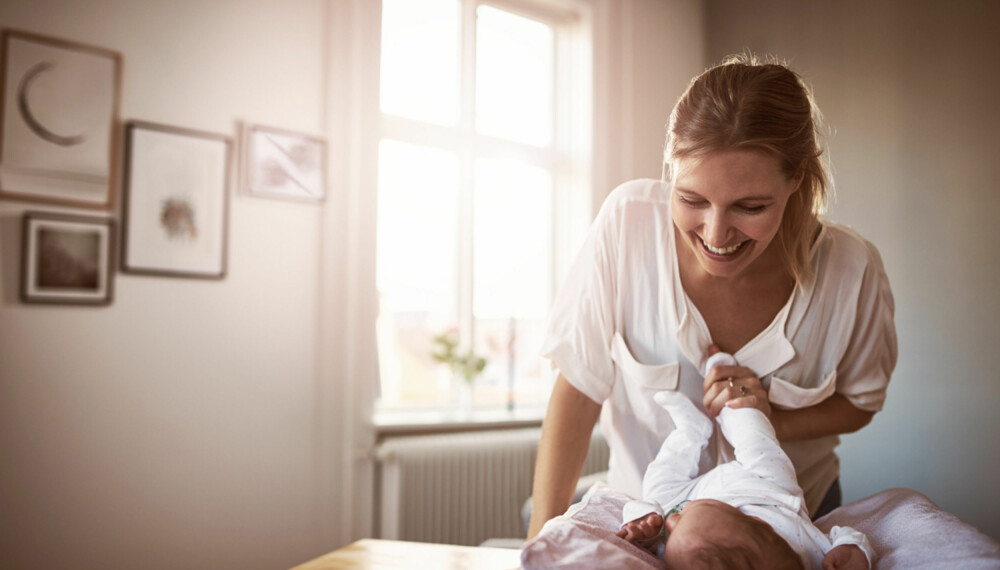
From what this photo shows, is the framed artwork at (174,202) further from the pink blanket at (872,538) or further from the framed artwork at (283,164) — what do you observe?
the pink blanket at (872,538)

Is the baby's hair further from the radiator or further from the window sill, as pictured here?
the window sill

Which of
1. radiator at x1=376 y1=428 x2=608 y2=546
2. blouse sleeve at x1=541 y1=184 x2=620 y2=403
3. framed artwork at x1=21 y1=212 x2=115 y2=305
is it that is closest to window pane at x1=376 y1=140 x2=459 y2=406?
radiator at x1=376 y1=428 x2=608 y2=546

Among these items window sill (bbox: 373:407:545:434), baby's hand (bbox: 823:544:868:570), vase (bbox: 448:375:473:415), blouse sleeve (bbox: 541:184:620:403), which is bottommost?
window sill (bbox: 373:407:545:434)

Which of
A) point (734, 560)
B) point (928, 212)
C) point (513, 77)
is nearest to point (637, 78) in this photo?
point (513, 77)

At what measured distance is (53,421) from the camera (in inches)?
95.9

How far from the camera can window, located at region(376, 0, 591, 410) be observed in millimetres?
3613

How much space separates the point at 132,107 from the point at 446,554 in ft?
7.59

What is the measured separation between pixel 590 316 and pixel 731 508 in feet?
1.30

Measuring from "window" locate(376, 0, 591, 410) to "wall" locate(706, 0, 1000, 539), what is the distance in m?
1.42

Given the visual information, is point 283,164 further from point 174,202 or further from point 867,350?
point 867,350

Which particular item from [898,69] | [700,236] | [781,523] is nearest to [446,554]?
[781,523]

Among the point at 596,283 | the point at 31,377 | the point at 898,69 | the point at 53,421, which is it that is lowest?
the point at 53,421

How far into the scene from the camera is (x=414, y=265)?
3.67 meters

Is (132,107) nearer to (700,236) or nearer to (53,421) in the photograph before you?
(53,421)
